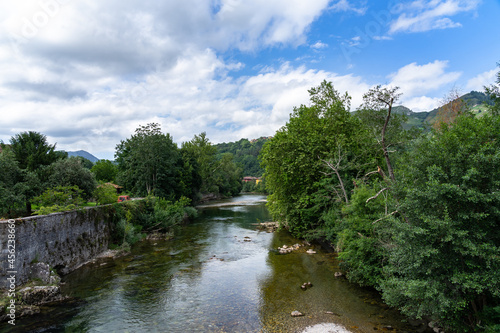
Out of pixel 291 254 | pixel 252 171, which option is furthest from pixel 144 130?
pixel 252 171

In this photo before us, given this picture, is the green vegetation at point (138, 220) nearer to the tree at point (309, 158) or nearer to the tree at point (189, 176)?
the tree at point (309, 158)

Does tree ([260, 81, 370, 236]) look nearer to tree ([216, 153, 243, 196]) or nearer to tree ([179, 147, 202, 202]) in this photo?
tree ([179, 147, 202, 202])

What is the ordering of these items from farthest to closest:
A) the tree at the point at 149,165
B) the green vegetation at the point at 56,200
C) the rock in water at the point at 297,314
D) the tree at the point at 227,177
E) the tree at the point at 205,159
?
1. the tree at the point at 227,177
2. the tree at the point at 205,159
3. the tree at the point at 149,165
4. the green vegetation at the point at 56,200
5. the rock in water at the point at 297,314

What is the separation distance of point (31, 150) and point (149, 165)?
53.2 feet

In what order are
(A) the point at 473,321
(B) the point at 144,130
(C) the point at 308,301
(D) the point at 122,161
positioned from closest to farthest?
(A) the point at 473,321
(C) the point at 308,301
(B) the point at 144,130
(D) the point at 122,161

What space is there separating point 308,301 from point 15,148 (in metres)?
26.4

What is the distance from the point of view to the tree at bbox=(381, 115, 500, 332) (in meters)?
7.29

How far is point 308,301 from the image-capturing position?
39.6 feet

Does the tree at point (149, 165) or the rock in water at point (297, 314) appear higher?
the tree at point (149, 165)

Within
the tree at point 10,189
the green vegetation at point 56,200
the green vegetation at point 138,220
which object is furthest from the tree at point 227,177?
the tree at point 10,189

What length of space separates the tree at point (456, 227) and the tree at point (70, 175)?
68.6 feet

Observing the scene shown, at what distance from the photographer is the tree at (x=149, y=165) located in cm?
3844

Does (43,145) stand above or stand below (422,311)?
above

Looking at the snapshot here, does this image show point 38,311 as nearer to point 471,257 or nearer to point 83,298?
point 83,298
